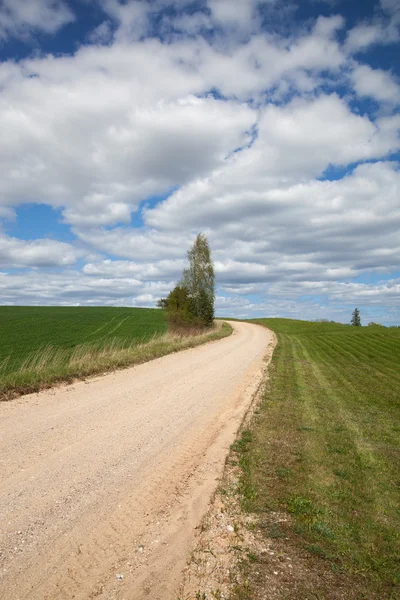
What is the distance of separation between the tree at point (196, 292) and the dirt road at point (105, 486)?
3281cm

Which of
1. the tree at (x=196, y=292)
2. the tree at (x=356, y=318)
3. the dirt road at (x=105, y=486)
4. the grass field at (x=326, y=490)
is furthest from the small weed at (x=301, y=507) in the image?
the tree at (x=356, y=318)

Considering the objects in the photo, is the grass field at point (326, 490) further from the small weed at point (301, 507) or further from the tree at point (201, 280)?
the tree at point (201, 280)

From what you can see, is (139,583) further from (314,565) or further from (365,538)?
(365,538)

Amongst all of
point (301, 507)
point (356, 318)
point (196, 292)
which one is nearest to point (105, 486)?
point (301, 507)

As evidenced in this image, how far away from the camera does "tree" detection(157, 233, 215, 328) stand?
1730 inches

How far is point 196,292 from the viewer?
1789 inches

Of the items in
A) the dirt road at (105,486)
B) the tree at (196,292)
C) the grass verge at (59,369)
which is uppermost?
the tree at (196,292)

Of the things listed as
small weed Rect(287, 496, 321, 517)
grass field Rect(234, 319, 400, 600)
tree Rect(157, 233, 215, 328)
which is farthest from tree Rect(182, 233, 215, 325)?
small weed Rect(287, 496, 321, 517)

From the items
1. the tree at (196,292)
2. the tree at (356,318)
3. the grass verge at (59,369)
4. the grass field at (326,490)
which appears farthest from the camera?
the tree at (356,318)

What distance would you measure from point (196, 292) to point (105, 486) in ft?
132

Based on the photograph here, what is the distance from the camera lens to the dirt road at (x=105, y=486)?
357cm

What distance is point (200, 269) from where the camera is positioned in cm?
4566

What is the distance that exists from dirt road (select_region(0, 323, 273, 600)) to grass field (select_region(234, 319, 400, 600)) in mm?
767

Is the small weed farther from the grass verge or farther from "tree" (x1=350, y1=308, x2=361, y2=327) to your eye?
"tree" (x1=350, y1=308, x2=361, y2=327)
